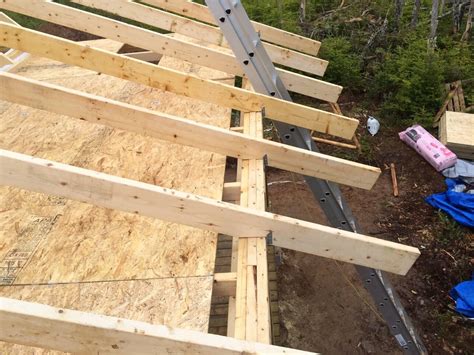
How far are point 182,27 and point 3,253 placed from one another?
343 cm

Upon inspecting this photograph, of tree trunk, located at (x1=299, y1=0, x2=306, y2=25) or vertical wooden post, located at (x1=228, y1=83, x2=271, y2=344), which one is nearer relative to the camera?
vertical wooden post, located at (x1=228, y1=83, x2=271, y2=344)

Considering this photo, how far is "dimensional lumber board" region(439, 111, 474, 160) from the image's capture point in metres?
6.71

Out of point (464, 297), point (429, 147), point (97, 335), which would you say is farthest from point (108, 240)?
point (429, 147)

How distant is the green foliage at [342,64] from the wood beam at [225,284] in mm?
7381

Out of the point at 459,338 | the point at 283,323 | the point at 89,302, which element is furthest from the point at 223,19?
the point at 459,338

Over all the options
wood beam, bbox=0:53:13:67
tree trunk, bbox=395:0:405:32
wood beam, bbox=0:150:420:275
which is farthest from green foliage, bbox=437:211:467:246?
wood beam, bbox=0:53:13:67

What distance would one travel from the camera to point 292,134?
11.8 ft

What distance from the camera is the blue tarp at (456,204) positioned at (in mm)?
5734

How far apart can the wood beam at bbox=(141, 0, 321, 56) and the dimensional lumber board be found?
3.67 m

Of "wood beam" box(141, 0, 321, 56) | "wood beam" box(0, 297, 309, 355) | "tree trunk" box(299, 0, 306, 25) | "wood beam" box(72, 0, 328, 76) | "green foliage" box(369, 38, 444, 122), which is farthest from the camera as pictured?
"tree trunk" box(299, 0, 306, 25)

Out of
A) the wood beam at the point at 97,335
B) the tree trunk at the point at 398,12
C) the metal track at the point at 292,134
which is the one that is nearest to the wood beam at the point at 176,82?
the metal track at the point at 292,134

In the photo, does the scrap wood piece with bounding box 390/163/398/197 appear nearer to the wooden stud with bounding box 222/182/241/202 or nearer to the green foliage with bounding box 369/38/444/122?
the green foliage with bounding box 369/38/444/122

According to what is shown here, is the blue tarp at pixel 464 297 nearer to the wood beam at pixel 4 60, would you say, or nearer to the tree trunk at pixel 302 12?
the wood beam at pixel 4 60

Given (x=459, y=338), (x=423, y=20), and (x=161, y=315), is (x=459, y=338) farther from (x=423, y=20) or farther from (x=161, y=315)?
(x=423, y=20)
